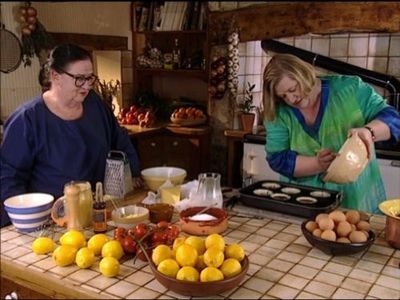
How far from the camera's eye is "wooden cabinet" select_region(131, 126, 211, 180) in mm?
1646

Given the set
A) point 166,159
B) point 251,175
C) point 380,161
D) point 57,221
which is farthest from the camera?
point 251,175

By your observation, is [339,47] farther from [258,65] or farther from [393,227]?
[393,227]

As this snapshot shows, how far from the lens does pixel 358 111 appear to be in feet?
4.32

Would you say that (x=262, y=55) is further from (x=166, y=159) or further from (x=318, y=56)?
(x=166, y=159)

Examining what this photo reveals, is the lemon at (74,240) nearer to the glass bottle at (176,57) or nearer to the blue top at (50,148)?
the blue top at (50,148)

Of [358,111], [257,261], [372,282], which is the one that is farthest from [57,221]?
[358,111]

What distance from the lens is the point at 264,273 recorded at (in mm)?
804

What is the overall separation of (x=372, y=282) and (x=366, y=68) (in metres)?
1.34

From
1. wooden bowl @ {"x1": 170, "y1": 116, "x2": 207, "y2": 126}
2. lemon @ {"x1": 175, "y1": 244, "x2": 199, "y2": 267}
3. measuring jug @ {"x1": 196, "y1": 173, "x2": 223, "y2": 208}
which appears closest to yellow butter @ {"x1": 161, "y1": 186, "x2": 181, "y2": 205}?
measuring jug @ {"x1": 196, "y1": 173, "x2": 223, "y2": 208}

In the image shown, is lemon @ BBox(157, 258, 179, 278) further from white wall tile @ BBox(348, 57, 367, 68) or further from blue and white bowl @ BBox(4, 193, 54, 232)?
white wall tile @ BBox(348, 57, 367, 68)

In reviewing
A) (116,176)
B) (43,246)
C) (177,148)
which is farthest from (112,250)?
(177,148)

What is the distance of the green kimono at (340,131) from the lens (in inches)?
51.6

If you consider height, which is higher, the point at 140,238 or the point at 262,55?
the point at 262,55

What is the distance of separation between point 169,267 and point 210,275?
2.9 inches
